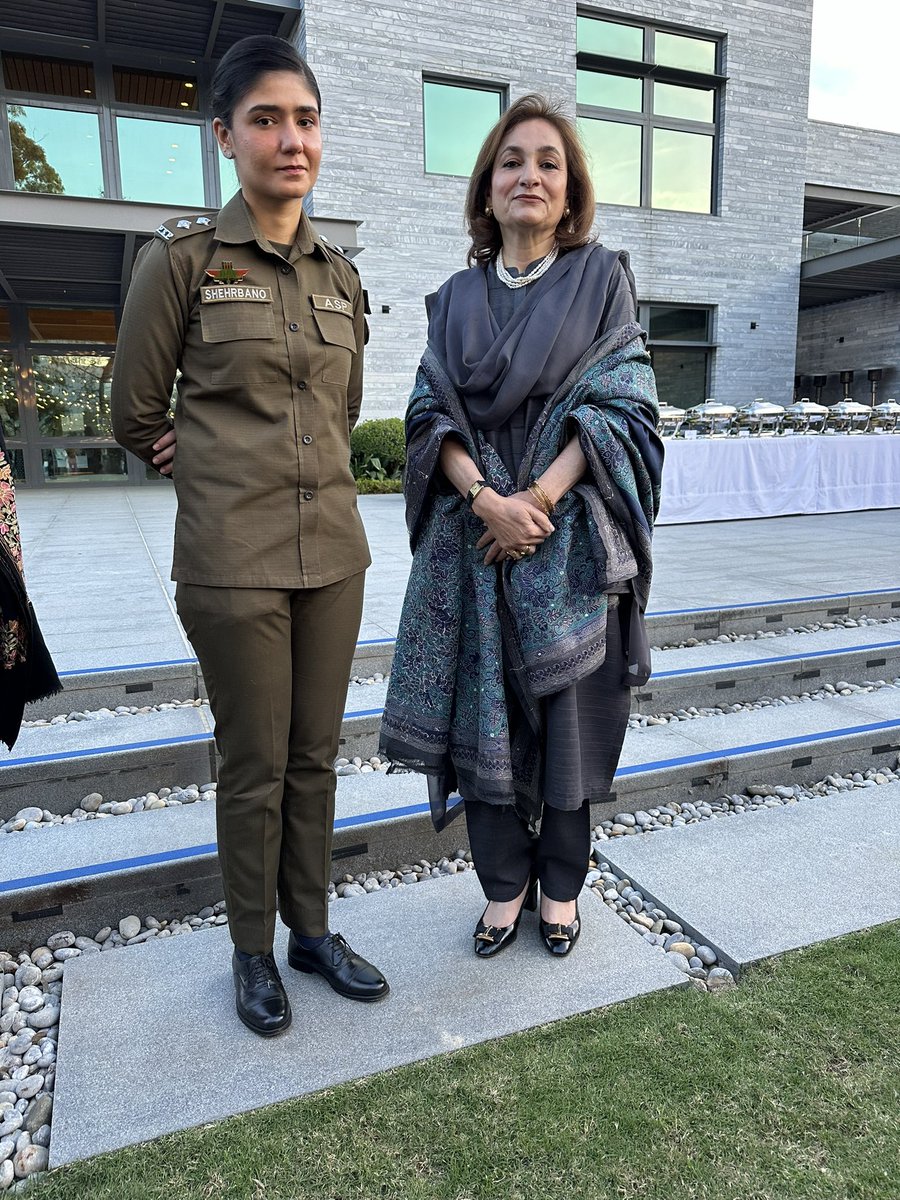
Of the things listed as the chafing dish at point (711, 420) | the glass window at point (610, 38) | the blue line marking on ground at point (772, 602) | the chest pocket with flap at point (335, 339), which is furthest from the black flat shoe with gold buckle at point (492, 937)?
the glass window at point (610, 38)

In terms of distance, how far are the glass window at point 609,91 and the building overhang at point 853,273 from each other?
173 inches

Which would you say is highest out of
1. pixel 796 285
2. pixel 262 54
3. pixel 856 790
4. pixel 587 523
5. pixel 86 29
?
pixel 86 29

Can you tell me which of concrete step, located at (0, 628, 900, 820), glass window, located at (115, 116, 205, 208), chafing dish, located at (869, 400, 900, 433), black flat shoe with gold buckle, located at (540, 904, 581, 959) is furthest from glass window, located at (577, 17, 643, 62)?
black flat shoe with gold buckle, located at (540, 904, 581, 959)

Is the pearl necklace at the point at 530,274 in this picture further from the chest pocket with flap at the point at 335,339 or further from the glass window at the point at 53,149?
the glass window at the point at 53,149

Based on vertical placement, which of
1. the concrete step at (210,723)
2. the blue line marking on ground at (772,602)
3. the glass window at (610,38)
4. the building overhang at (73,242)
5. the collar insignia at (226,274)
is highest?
Answer: the glass window at (610,38)

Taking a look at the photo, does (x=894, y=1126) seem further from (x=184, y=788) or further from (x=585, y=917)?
(x=184, y=788)

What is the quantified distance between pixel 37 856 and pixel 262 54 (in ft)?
6.46

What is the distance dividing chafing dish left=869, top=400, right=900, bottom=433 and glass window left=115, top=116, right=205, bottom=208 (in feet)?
31.6

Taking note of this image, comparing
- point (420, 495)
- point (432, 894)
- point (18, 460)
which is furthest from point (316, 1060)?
point (18, 460)

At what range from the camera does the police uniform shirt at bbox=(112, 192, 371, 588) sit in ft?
4.88

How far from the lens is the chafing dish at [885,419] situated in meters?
9.58

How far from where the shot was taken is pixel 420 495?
1.77 meters

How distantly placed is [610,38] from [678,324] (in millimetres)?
4617

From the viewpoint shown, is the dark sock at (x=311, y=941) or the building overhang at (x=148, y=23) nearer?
the dark sock at (x=311, y=941)
